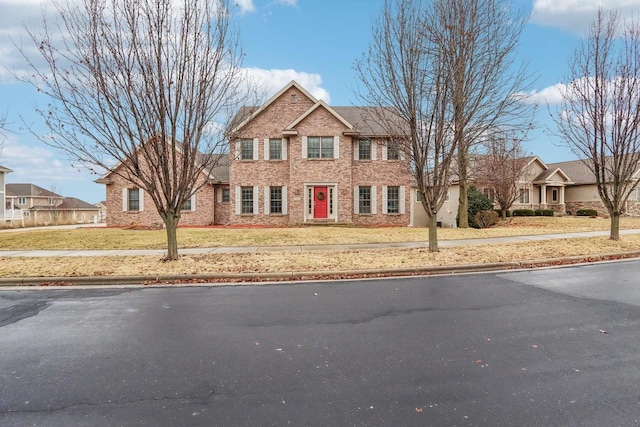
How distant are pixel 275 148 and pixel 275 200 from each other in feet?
11.6

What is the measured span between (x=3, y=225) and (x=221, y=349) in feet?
115

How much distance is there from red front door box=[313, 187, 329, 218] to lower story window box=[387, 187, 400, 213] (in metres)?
4.35

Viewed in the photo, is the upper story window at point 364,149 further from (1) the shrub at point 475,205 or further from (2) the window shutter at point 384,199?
(1) the shrub at point 475,205

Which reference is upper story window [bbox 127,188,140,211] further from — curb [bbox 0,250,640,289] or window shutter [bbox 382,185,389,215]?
curb [bbox 0,250,640,289]

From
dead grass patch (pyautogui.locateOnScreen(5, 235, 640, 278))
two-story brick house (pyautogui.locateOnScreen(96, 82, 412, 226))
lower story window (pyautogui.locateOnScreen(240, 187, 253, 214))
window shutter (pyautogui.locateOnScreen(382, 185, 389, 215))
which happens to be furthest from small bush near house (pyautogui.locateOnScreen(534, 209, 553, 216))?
lower story window (pyautogui.locateOnScreen(240, 187, 253, 214))

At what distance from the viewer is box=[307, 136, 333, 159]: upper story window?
23.4 metres

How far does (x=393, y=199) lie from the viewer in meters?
24.4

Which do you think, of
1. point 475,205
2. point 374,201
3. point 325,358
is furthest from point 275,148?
point 325,358

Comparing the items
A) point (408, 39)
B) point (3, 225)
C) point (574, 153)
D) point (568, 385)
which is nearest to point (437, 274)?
point (568, 385)

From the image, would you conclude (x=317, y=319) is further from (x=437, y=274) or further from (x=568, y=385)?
(x=437, y=274)

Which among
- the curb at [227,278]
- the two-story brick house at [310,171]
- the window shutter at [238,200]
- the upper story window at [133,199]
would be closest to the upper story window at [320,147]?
the two-story brick house at [310,171]

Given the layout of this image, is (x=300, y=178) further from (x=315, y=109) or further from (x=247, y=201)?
(x=315, y=109)

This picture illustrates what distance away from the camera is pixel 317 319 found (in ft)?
18.4

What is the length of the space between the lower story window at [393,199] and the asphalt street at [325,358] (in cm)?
1720
